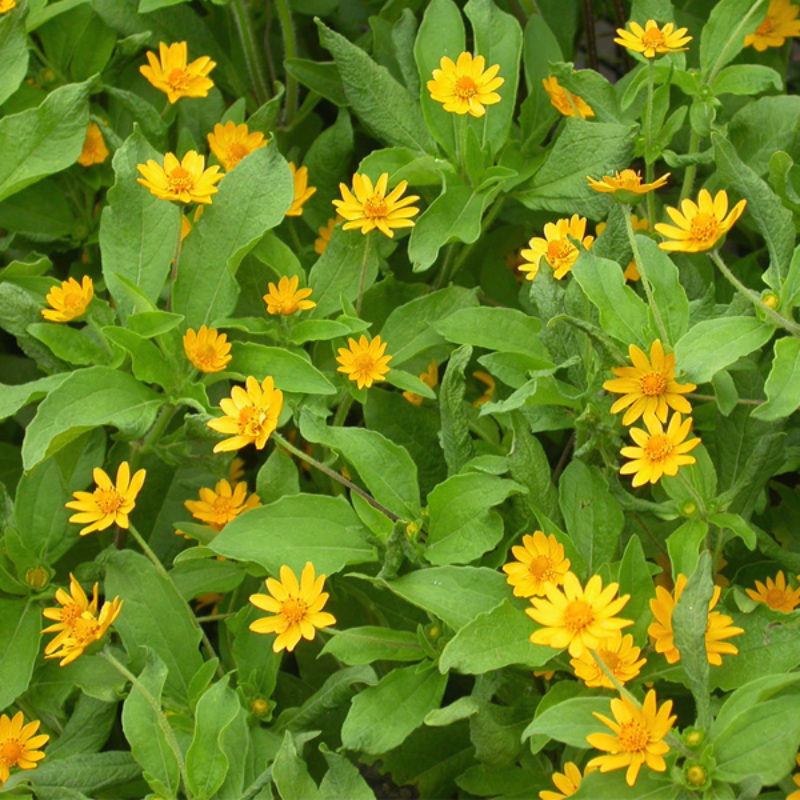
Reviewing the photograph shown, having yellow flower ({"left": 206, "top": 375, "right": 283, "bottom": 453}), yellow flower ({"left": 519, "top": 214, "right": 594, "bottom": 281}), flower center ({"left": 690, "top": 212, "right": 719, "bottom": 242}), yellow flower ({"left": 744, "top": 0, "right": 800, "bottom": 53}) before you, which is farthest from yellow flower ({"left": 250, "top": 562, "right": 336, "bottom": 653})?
yellow flower ({"left": 744, "top": 0, "right": 800, "bottom": 53})

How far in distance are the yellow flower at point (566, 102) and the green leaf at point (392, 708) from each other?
872 millimetres

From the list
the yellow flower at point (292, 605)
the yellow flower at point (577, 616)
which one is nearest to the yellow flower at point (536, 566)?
the yellow flower at point (577, 616)

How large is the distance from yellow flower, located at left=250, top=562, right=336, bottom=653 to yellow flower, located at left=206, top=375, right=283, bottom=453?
17 centimetres

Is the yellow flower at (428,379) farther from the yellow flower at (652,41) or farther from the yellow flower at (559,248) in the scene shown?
the yellow flower at (652,41)

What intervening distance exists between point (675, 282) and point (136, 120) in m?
0.89

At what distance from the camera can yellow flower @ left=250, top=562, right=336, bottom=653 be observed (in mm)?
1163

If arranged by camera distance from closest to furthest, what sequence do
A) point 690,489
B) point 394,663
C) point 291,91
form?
point 690,489
point 394,663
point 291,91

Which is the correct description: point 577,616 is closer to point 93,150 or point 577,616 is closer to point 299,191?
point 299,191

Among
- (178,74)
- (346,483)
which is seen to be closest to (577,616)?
(346,483)

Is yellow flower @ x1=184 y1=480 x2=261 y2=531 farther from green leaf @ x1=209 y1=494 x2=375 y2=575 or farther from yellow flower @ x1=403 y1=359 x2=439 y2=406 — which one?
yellow flower @ x1=403 y1=359 x2=439 y2=406

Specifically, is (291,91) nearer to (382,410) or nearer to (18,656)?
(382,410)

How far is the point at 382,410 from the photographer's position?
142 cm

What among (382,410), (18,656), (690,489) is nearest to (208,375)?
(382,410)

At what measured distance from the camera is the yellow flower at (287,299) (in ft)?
4.69
